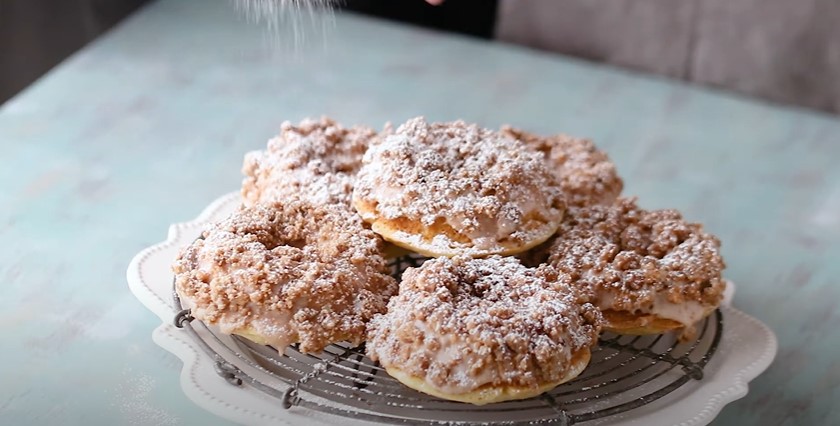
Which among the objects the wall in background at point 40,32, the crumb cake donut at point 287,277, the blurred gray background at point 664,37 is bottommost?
the wall in background at point 40,32

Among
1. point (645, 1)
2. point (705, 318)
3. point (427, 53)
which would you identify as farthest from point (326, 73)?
point (705, 318)

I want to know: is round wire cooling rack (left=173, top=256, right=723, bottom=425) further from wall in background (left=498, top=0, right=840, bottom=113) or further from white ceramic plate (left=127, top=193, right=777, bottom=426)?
wall in background (left=498, top=0, right=840, bottom=113)

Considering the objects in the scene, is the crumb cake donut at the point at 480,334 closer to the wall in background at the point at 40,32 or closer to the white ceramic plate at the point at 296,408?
the white ceramic plate at the point at 296,408

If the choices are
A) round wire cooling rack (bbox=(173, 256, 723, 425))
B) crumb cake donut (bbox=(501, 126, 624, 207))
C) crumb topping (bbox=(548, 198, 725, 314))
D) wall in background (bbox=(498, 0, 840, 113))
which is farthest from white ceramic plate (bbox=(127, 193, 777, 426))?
wall in background (bbox=(498, 0, 840, 113))

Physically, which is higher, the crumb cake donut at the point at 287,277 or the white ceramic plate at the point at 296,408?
the crumb cake donut at the point at 287,277

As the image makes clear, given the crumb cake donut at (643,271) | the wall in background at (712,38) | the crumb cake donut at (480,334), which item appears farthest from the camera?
the wall in background at (712,38)

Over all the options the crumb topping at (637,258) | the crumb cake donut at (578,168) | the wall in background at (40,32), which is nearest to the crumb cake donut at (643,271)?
the crumb topping at (637,258)
